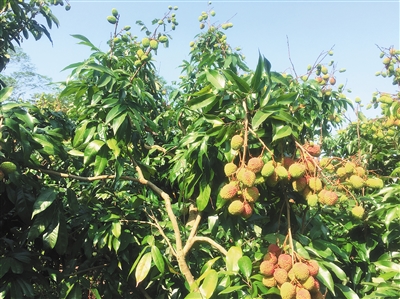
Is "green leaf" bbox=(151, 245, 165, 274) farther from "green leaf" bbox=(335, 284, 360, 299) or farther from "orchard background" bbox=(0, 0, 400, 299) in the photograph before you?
"green leaf" bbox=(335, 284, 360, 299)

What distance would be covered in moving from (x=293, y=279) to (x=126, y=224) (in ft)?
3.47

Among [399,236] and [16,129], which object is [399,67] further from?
[16,129]

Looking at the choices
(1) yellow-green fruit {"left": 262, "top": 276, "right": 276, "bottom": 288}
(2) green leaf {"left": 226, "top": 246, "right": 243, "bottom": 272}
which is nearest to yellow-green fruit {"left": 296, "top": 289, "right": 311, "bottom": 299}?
(1) yellow-green fruit {"left": 262, "top": 276, "right": 276, "bottom": 288}

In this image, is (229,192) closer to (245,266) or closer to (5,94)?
(245,266)

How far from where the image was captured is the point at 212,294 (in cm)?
114

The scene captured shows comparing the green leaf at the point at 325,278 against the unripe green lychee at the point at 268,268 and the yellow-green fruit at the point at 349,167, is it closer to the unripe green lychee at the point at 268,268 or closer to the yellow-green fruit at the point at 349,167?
the unripe green lychee at the point at 268,268

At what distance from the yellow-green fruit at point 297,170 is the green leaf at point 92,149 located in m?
0.84

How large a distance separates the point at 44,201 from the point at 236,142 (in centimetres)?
92

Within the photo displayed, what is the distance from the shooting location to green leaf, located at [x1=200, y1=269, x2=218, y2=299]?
3.66ft

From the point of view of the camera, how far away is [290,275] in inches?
42.9

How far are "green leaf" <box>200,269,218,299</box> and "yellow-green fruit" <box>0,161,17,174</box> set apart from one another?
34.4 inches

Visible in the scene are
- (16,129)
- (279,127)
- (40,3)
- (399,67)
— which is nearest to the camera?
(279,127)

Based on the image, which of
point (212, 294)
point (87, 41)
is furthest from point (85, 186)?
point (212, 294)

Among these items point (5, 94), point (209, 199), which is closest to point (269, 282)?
point (209, 199)
